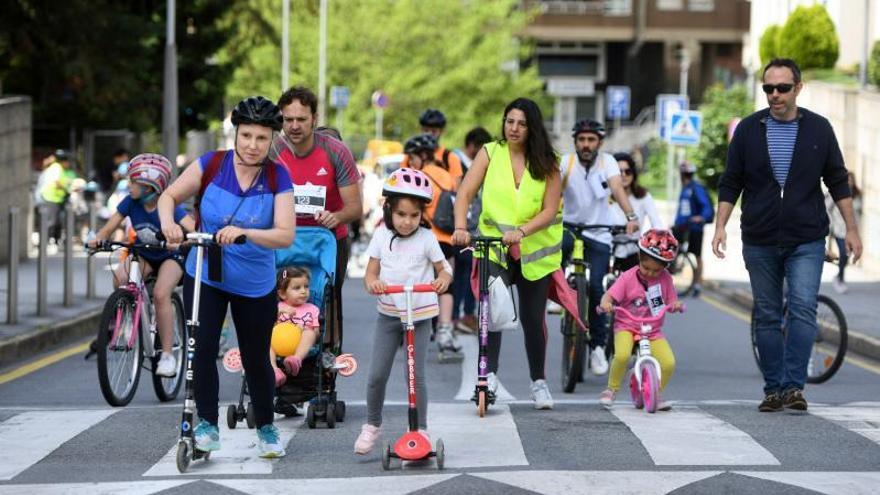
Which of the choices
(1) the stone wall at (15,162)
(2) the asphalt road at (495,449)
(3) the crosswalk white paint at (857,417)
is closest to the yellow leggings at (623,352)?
(2) the asphalt road at (495,449)

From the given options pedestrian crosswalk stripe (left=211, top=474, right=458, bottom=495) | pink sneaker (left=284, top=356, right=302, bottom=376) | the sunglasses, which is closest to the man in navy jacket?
the sunglasses

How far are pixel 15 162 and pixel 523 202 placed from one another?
1711 cm

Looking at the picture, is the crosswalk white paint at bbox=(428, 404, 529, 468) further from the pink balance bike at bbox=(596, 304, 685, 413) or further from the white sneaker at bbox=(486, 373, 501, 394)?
the pink balance bike at bbox=(596, 304, 685, 413)

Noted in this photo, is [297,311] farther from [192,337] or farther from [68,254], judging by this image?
[68,254]

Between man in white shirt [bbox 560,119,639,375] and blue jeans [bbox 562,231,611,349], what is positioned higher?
man in white shirt [bbox 560,119,639,375]

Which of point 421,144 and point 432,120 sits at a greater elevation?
point 432,120

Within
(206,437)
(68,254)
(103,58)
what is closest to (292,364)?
(206,437)

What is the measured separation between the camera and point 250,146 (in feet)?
26.5

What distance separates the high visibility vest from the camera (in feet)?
34.2

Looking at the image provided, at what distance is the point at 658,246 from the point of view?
10.8 m

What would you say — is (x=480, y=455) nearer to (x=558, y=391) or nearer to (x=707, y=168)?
(x=558, y=391)

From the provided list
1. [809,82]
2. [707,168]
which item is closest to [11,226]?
[809,82]

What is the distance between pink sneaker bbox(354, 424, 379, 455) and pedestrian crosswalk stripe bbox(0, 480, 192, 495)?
96 cm

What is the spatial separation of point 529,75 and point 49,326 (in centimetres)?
5305
